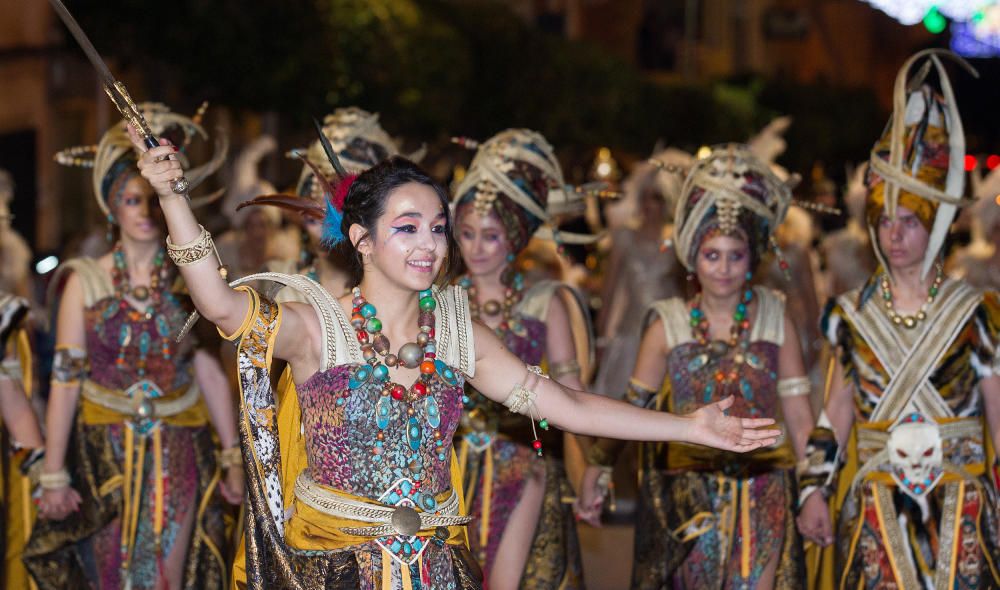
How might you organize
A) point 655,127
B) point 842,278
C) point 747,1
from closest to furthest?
point 842,278
point 655,127
point 747,1

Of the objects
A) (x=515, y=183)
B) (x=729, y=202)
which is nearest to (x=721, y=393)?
(x=729, y=202)

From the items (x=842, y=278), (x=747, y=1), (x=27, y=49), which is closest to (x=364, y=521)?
(x=842, y=278)

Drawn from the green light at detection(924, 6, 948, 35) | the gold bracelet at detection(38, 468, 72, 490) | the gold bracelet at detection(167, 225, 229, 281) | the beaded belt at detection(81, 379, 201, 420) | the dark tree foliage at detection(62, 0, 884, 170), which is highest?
the green light at detection(924, 6, 948, 35)

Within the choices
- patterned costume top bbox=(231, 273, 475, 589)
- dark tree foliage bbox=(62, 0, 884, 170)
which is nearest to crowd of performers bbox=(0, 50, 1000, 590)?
patterned costume top bbox=(231, 273, 475, 589)

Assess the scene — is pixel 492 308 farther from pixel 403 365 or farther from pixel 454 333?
pixel 403 365

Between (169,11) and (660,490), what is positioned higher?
(169,11)

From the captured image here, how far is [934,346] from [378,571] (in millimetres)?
2454

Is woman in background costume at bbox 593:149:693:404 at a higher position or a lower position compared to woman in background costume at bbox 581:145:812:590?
higher

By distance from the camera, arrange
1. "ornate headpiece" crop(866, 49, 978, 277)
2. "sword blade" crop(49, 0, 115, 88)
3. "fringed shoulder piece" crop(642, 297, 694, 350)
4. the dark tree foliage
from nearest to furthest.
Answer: "sword blade" crop(49, 0, 115, 88)
"ornate headpiece" crop(866, 49, 978, 277)
"fringed shoulder piece" crop(642, 297, 694, 350)
the dark tree foliage

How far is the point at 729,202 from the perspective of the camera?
6.69 meters

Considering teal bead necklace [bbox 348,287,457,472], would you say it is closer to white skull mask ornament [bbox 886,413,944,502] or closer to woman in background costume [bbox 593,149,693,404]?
white skull mask ornament [bbox 886,413,944,502]

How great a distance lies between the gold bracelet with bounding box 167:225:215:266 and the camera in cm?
418

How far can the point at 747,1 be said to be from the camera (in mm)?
42000

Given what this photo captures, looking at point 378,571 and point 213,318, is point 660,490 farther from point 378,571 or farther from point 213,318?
point 213,318
